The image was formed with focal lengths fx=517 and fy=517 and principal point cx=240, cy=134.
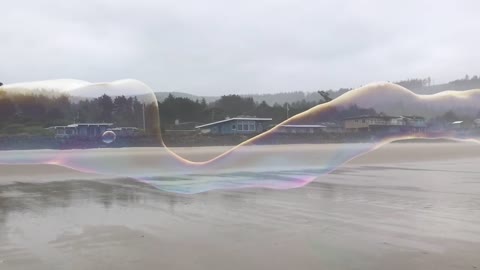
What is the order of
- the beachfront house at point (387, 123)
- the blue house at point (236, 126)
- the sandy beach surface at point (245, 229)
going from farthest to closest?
the blue house at point (236, 126) → the beachfront house at point (387, 123) → the sandy beach surface at point (245, 229)

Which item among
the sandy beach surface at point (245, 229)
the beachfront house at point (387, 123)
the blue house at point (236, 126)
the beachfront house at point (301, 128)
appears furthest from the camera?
the blue house at point (236, 126)

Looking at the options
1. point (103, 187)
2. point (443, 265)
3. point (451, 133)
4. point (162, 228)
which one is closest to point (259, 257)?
point (443, 265)

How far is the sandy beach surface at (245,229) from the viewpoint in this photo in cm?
706

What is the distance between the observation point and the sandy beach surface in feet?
23.2

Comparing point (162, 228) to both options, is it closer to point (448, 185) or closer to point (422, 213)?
point (422, 213)

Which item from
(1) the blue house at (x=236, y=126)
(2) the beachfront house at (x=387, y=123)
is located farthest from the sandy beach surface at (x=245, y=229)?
(1) the blue house at (x=236, y=126)

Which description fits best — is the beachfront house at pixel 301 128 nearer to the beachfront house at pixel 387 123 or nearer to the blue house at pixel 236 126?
the beachfront house at pixel 387 123

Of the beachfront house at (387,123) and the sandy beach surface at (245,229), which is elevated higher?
the beachfront house at (387,123)

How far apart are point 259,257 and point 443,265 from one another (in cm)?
240

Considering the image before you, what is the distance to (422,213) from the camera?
10.9 meters

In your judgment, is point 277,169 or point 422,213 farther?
point 277,169

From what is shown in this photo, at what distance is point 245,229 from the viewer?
939 cm

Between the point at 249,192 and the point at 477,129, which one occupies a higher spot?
the point at 477,129

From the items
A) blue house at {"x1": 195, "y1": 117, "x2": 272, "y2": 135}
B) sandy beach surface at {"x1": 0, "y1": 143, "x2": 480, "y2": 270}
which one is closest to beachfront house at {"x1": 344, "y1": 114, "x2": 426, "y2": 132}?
sandy beach surface at {"x1": 0, "y1": 143, "x2": 480, "y2": 270}
